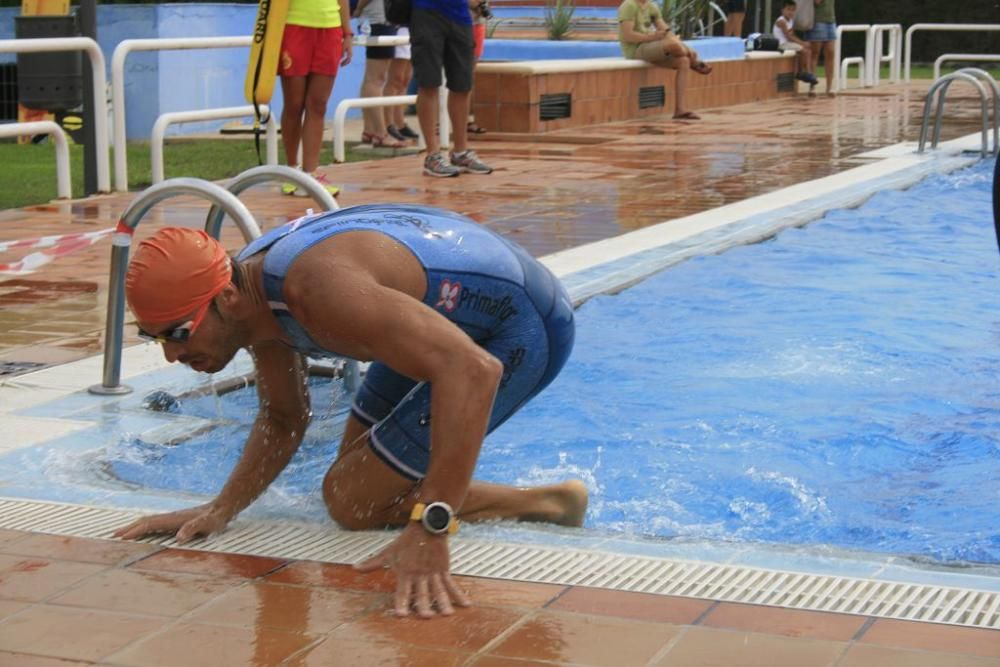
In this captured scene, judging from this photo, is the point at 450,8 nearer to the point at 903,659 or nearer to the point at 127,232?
the point at 127,232

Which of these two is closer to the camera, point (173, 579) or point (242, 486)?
point (173, 579)

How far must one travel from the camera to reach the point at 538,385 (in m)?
4.14

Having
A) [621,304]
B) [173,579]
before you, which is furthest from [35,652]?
[621,304]

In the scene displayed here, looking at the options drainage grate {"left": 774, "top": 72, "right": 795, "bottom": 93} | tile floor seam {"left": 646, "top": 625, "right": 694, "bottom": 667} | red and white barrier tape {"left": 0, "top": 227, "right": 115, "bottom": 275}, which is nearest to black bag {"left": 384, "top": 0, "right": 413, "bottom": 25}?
red and white barrier tape {"left": 0, "top": 227, "right": 115, "bottom": 275}

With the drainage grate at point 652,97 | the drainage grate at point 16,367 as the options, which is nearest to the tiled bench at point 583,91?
the drainage grate at point 652,97

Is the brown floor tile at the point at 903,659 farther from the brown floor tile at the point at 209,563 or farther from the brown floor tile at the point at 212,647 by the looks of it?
the brown floor tile at the point at 209,563

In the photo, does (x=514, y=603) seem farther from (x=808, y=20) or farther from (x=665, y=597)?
(x=808, y=20)

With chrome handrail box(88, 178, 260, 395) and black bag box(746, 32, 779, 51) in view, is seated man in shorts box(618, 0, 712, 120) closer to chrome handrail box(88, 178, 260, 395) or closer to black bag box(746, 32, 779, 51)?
black bag box(746, 32, 779, 51)

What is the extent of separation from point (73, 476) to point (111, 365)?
39.0 inches

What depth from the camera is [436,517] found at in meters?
3.29

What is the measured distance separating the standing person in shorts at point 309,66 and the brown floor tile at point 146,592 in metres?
6.27

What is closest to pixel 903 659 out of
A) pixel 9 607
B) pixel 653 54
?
pixel 9 607

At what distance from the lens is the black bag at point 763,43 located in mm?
22250

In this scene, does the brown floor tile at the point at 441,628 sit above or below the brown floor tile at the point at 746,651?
below
